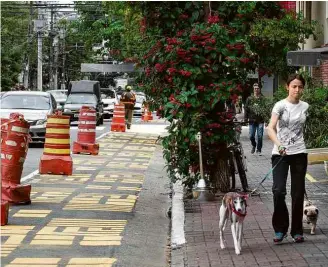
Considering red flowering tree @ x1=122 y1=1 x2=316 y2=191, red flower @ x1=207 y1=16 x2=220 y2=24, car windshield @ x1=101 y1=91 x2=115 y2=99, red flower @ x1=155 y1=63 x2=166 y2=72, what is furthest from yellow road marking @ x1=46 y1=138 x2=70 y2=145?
car windshield @ x1=101 y1=91 x2=115 y2=99

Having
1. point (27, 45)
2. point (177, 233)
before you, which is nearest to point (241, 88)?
point (177, 233)

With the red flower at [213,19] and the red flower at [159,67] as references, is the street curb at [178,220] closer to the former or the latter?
the red flower at [159,67]

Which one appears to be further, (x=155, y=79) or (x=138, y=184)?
(x=138, y=184)

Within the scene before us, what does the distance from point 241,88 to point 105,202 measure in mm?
2698

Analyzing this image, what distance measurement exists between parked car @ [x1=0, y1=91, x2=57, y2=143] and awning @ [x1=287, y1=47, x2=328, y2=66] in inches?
402

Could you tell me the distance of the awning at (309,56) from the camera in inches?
633

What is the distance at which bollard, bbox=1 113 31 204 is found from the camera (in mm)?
12992

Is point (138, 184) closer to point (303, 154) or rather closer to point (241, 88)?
point (241, 88)

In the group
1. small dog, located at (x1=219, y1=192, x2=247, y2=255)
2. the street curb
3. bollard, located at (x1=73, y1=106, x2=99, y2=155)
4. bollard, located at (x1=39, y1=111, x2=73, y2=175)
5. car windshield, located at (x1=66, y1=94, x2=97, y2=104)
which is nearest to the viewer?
small dog, located at (x1=219, y1=192, x2=247, y2=255)

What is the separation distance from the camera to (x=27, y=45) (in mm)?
74688

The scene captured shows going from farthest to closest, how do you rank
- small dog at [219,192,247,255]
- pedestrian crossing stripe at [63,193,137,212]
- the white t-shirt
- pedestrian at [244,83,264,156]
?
pedestrian at [244,83,264,156], pedestrian crossing stripe at [63,193,137,212], the white t-shirt, small dog at [219,192,247,255]

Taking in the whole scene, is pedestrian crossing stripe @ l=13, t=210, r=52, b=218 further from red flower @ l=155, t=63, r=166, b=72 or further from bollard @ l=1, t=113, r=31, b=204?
red flower @ l=155, t=63, r=166, b=72

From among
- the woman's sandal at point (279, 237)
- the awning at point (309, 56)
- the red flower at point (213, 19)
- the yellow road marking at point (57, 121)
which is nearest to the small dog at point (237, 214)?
the woman's sandal at point (279, 237)

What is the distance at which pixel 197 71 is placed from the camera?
526 inches
